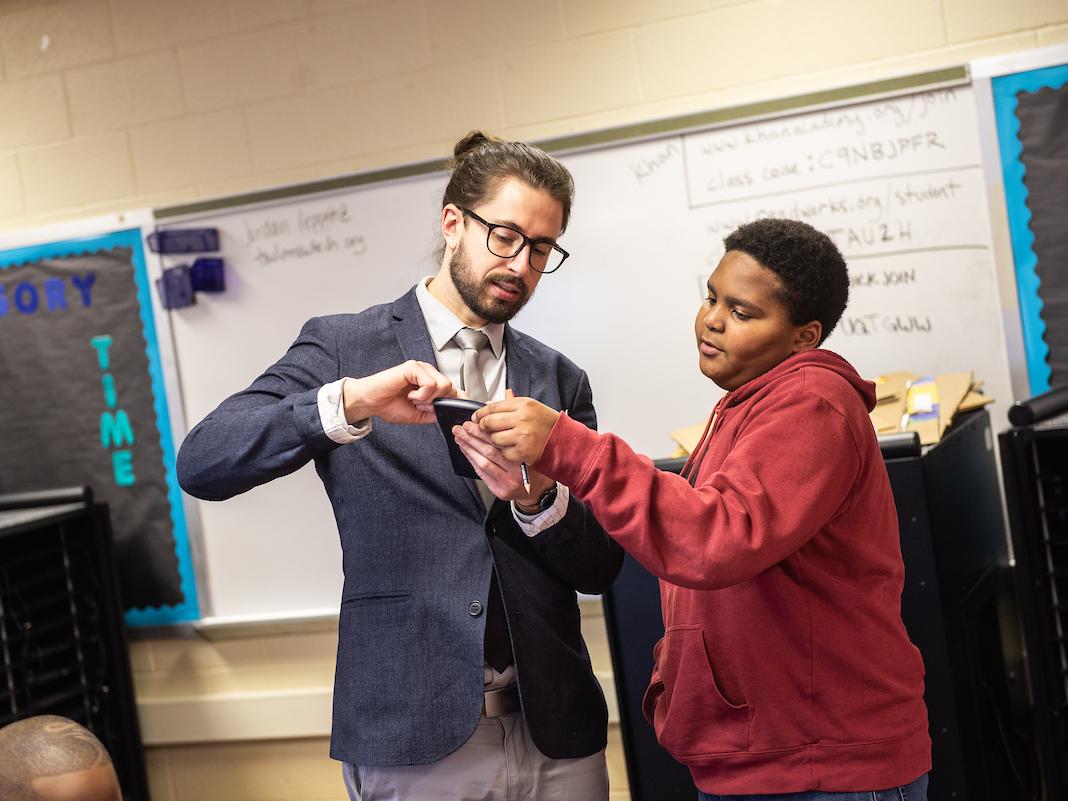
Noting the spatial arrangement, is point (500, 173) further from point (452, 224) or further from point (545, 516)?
point (545, 516)

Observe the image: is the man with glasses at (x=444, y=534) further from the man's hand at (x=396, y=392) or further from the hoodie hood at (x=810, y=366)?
the hoodie hood at (x=810, y=366)

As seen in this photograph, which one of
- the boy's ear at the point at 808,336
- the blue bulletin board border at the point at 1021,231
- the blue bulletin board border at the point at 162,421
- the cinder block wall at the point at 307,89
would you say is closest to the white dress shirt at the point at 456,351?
the boy's ear at the point at 808,336

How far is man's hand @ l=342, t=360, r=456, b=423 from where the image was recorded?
1420mm

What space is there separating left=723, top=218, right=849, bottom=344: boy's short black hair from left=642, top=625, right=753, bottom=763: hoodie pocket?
44 cm

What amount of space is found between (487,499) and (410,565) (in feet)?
0.49

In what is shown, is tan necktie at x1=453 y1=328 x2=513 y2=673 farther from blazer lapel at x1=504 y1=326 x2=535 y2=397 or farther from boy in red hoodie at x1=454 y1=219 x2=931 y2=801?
boy in red hoodie at x1=454 y1=219 x2=931 y2=801

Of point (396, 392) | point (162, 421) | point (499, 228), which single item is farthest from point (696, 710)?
point (162, 421)

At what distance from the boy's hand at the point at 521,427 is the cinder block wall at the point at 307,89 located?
1678 mm

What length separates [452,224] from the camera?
173 centimetres

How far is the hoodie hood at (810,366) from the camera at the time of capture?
52.2 inches

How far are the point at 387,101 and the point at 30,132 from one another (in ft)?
3.79

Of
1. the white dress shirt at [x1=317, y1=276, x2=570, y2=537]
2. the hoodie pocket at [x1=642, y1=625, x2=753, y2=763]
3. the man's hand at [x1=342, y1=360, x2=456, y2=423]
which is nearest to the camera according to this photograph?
the hoodie pocket at [x1=642, y1=625, x2=753, y2=763]

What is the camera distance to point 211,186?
311cm

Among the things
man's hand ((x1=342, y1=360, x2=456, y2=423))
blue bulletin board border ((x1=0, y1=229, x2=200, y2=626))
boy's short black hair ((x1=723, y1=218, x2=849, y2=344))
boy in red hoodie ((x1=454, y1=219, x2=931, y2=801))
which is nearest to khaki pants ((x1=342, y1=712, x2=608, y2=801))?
boy in red hoodie ((x1=454, y1=219, x2=931, y2=801))
